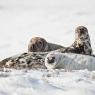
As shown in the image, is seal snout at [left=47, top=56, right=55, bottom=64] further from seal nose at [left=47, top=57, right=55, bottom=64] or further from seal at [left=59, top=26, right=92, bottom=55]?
seal at [left=59, top=26, right=92, bottom=55]

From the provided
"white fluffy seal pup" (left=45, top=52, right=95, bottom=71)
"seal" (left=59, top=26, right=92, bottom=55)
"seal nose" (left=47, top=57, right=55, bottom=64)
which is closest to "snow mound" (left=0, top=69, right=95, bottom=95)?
"white fluffy seal pup" (left=45, top=52, right=95, bottom=71)

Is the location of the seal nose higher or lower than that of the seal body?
lower

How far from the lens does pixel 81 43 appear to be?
30.1 ft

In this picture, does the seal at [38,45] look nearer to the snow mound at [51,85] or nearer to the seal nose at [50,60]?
the seal nose at [50,60]

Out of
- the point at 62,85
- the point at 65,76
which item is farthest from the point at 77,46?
the point at 62,85

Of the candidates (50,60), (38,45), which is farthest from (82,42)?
(50,60)

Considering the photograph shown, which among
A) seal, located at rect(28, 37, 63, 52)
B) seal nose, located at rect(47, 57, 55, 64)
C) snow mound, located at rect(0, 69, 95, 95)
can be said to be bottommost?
snow mound, located at rect(0, 69, 95, 95)

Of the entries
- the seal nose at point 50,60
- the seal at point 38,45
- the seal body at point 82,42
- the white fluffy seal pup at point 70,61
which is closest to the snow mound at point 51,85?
the white fluffy seal pup at point 70,61

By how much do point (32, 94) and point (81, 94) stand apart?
357 mm

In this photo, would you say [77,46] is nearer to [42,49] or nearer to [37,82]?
[42,49]

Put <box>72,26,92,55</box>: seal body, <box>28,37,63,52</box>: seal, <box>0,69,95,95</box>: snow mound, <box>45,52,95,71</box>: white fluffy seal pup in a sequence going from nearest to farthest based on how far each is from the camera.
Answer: <box>0,69,95,95</box>: snow mound → <box>45,52,95,71</box>: white fluffy seal pup → <box>72,26,92,55</box>: seal body → <box>28,37,63,52</box>: seal

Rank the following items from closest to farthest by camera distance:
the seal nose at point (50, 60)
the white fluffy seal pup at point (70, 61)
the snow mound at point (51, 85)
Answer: the snow mound at point (51, 85)
the white fluffy seal pup at point (70, 61)
the seal nose at point (50, 60)

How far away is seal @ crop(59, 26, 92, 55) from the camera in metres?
8.82

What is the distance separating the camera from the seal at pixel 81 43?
882cm
